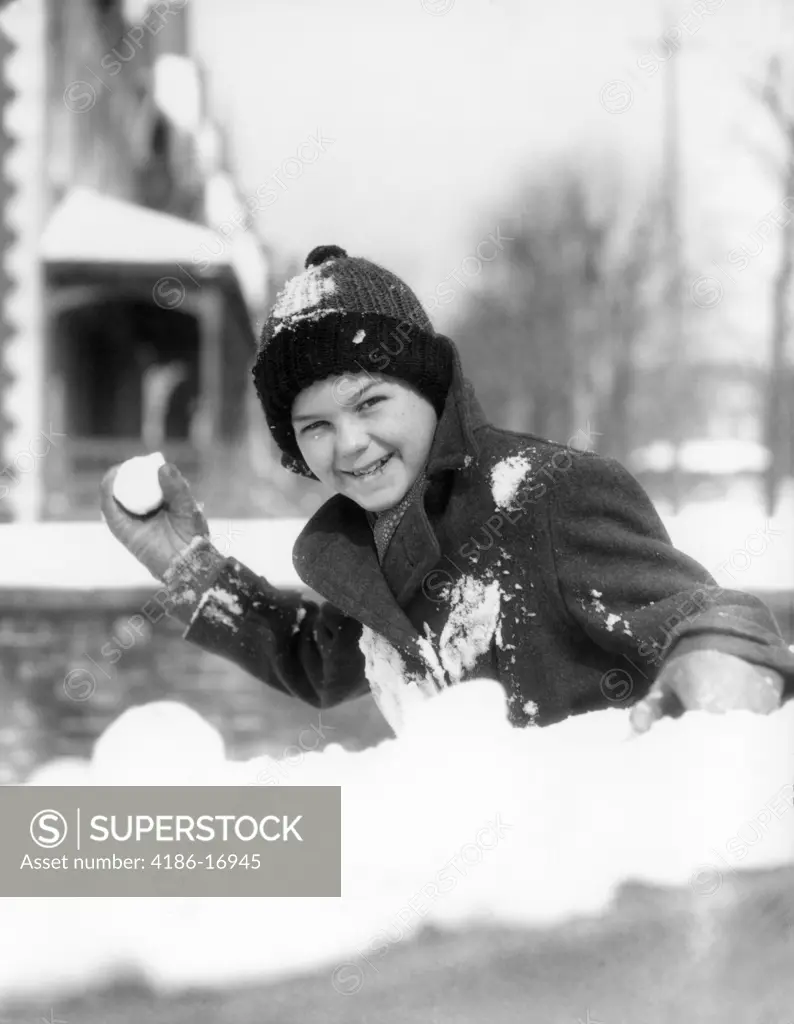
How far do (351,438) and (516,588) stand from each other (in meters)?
0.29

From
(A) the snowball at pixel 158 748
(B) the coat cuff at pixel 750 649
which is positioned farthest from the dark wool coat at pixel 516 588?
(A) the snowball at pixel 158 748

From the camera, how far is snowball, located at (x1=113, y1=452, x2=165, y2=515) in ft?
4.93

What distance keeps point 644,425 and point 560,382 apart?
0.20 metres

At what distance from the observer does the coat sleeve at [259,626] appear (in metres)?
1.50

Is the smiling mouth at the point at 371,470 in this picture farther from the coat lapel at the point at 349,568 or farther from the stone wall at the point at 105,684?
the stone wall at the point at 105,684

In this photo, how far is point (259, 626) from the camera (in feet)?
4.96

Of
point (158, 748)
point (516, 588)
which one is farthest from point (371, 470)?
point (158, 748)

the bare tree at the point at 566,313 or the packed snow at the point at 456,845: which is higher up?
the bare tree at the point at 566,313

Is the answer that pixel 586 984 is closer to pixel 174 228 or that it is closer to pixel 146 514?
pixel 146 514

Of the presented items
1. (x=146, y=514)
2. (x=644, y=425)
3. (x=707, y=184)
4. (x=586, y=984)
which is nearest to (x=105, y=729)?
(x=146, y=514)

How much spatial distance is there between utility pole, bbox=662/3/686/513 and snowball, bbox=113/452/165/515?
0.91 m

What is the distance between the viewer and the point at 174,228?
87.5 inches

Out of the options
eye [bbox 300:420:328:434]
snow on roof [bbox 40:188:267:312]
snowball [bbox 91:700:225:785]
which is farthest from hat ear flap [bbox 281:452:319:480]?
snow on roof [bbox 40:188:267:312]

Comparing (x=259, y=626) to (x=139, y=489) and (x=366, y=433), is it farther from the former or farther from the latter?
(x=366, y=433)
